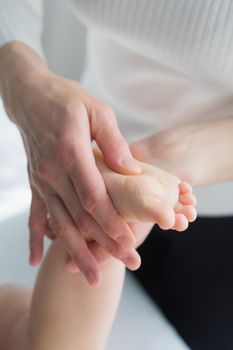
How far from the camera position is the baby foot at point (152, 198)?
43 cm

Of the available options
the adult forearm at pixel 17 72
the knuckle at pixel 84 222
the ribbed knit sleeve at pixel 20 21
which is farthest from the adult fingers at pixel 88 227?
the ribbed knit sleeve at pixel 20 21

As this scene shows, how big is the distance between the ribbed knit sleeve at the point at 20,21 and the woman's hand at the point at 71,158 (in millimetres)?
101

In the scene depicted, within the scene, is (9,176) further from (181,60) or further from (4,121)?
(181,60)

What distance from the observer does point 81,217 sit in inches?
20.2

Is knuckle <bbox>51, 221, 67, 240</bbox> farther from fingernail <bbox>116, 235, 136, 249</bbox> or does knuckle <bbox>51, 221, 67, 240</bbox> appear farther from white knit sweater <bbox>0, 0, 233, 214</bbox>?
white knit sweater <bbox>0, 0, 233, 214</bbox>

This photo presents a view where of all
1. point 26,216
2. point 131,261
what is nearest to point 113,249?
point 131,261

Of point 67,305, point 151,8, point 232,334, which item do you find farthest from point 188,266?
point 151,8

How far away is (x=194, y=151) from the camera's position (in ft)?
1.82

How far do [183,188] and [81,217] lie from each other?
0.32 ft

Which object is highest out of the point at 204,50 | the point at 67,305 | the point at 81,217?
the point at 204,50

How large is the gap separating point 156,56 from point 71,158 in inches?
7.2

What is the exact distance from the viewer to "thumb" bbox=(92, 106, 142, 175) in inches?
19.4

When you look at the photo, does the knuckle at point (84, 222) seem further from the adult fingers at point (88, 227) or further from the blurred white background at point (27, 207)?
the blurred white background at point (27, 207)

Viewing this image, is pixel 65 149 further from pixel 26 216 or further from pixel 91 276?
pixel 26 216
